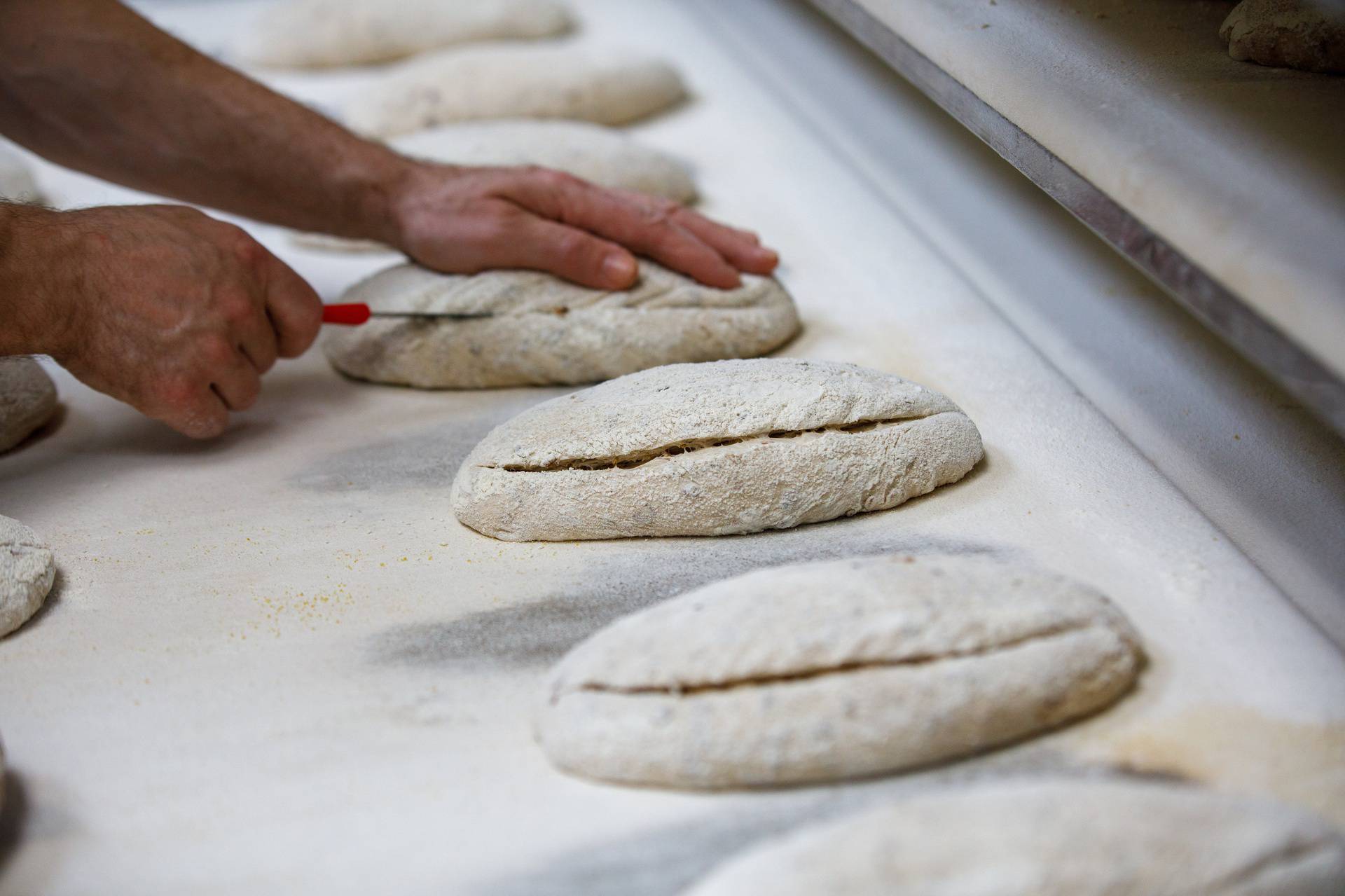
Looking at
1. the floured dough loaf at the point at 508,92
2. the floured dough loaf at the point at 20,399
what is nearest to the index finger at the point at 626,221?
the floured dough loaf at the point at 20,399

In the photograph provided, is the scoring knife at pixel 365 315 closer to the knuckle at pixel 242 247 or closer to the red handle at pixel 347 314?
the red handle at pixel 347 314

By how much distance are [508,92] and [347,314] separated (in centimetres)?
116

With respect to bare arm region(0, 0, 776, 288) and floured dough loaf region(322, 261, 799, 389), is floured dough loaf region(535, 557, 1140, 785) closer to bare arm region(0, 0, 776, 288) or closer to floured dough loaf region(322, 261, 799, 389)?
floured dough loaf region(322, 261, 799, 389)

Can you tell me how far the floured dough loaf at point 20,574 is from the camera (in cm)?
130

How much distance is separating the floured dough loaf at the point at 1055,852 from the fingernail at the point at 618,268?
1116mm

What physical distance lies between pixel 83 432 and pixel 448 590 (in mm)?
858

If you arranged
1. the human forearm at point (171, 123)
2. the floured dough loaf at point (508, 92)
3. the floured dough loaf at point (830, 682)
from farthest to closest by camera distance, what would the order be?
the floured dough loaf at point (508, 92) → the human forearm at point (171, 123) → the floured dough loaf at point (830, 682)

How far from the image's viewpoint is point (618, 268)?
5.98 feet

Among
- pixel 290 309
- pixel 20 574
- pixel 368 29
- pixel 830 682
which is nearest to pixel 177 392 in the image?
pixel 290 309

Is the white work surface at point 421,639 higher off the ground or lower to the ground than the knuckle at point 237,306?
lower

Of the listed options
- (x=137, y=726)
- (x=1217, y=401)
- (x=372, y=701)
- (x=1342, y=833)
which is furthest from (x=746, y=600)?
(x=1217, y=401)

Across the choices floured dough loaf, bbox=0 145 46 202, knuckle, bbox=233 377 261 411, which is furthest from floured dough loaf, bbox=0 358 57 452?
floured dough loaf, bbox=0 145 46 202

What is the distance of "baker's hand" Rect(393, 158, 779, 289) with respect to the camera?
1.84m

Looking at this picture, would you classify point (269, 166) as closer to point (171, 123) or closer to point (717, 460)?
point (171, 123)
